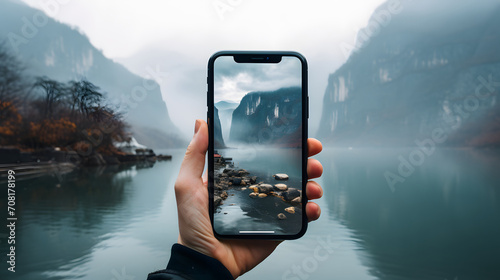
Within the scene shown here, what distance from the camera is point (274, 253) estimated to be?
16094 millimetres

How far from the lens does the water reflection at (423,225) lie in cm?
1612

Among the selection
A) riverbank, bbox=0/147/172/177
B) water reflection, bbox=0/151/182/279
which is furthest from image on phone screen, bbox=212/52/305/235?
riverbank, bbox=0/147/172/177

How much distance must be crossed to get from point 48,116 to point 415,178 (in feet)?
166

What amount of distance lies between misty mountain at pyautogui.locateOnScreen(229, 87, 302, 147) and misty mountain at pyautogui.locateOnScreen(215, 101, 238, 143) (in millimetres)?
32

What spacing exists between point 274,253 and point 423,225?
13861 mm

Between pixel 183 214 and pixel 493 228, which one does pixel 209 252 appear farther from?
pixel 493 228

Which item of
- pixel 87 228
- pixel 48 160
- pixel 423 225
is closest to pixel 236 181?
pixel 87 228

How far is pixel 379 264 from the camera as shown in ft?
53.2

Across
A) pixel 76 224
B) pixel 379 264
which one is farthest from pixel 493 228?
pixel 76 224

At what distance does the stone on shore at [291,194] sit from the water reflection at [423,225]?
1422 cm

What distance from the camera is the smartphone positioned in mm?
2367

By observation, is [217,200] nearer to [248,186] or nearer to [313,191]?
[248,186]

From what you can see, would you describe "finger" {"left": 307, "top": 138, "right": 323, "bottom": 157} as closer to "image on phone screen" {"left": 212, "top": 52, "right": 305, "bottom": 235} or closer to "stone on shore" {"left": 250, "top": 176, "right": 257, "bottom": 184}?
"image on phone screen" {"left": 212, "top": 52, "right": 305, "bottom": 235}

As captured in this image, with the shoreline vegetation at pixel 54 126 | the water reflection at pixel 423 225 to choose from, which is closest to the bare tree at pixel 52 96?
the shoreline vegetation at pixel 54 126
